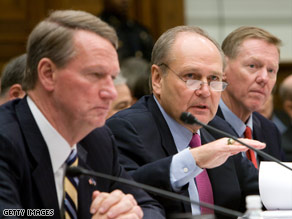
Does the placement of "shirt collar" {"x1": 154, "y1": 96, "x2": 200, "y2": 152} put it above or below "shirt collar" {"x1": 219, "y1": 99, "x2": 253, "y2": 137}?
above

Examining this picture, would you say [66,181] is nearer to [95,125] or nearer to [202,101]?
[95,125]

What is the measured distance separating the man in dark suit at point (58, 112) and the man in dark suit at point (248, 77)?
158 cm

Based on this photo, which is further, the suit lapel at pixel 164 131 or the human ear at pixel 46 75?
the suit lapel at pixel 164 131

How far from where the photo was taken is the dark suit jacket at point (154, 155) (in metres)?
2.46

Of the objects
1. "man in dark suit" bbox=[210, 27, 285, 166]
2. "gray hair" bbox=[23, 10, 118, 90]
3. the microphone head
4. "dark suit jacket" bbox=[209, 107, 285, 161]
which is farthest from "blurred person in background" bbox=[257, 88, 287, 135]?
"gray hair" bbox=[23, 10, 118, 90]

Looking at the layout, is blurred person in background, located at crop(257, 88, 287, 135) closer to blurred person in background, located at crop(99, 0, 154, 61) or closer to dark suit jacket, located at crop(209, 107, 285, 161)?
blurred person in background, located at crop(99, 0, 154, 61)

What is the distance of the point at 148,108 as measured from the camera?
2.85m

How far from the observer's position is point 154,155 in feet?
8.65

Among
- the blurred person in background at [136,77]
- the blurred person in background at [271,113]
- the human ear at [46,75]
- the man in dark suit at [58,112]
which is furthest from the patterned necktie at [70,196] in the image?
the blurred person in background at [271,113]

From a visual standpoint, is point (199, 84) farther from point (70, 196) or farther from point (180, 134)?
point (70, 196)

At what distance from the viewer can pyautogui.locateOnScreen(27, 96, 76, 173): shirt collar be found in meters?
A: 2.00

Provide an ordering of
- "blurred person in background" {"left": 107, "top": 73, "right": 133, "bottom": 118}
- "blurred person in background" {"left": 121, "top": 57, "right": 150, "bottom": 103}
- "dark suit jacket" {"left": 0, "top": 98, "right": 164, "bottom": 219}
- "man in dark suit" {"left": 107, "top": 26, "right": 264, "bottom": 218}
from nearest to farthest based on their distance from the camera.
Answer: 1. "dark suit jacket" {"left": 0, "top": 98, "right": 164, "bottom": 219}
2. "man in dark suit" {"left": 107, "top": 26, "right": 264, "bottom": 218}
3. "blurred person in background" {"left": 107, "top": 73, "right": 133, "bottom": 118}
4. "blurred person in background" {"left": 121, "top": 57, "right": 150, "bottom": 103}

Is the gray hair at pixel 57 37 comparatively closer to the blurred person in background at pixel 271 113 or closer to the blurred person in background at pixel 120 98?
the blurred person in background at pixel 120 98

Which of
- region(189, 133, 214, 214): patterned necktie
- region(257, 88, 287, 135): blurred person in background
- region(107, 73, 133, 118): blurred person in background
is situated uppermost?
region(189, 133, 214, 214): patterned necktie
